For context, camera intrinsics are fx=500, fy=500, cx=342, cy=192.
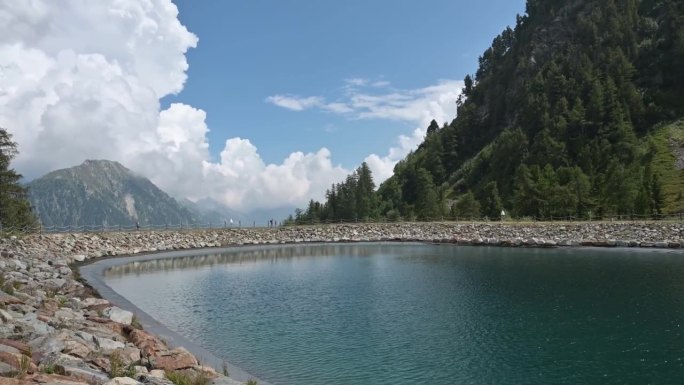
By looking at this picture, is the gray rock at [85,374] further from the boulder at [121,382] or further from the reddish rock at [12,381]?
the reddish rock at [12,381]

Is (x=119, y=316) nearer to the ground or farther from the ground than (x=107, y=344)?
nearer to the ground

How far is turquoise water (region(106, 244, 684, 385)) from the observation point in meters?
21.7

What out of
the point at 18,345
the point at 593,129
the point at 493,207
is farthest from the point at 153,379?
the point at 593,129

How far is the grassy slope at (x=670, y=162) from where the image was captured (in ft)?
351

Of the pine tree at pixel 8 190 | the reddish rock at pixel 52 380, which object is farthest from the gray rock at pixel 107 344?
the pine tree at pixel 8 190

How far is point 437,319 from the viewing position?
31.3 metres

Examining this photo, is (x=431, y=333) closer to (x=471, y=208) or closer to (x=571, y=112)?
(x=471, y=208)

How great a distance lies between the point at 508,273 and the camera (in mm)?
51906

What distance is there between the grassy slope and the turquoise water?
5704 cm

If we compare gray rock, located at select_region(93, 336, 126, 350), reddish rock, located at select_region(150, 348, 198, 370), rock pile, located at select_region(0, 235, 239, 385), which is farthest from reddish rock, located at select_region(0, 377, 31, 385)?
gray rock, located at select_region(93, 336, 126, 350)

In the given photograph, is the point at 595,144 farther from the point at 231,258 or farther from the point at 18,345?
the point at 18,345

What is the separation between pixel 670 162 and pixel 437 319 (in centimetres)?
13007

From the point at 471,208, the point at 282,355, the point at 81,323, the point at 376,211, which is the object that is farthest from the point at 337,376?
the point at 376,211

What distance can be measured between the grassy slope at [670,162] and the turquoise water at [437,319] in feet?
187
